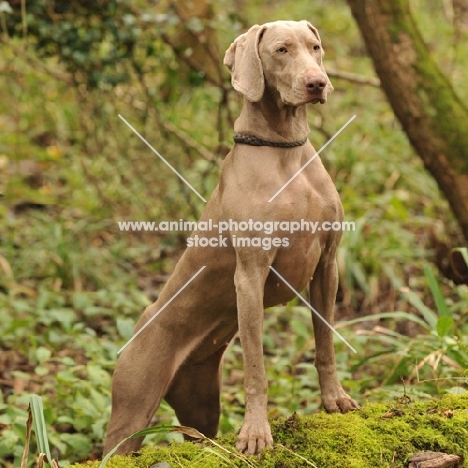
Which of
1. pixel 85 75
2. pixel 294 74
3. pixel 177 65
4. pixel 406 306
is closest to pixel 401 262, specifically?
pixel 406 306

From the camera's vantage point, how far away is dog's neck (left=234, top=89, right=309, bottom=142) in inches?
109

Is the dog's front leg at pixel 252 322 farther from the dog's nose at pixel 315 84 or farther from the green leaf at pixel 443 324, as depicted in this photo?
the green leaf at pixel 443 324

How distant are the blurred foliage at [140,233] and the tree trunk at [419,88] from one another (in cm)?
78

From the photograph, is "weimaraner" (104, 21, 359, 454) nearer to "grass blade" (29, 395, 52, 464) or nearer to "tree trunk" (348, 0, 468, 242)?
"grass blade" (29, 395, 52, 464)

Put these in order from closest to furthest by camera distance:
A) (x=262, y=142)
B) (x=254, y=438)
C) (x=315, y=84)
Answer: (x=315, y=84)
(x=254, y=438)
(x=262, y=142)

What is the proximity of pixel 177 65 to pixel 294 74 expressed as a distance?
148 inches

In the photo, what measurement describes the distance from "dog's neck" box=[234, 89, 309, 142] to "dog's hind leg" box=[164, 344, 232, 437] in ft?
3.07

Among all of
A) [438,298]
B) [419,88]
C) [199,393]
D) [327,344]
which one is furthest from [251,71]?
[419,88]

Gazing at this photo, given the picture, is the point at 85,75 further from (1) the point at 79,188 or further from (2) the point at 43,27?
(1) the point at 79,188

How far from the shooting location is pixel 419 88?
470 centimetres

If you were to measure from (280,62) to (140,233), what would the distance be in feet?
14.6

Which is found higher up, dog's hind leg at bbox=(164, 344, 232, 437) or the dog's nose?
the dog's nose

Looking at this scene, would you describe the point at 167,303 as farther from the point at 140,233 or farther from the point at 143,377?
the point at 140,233

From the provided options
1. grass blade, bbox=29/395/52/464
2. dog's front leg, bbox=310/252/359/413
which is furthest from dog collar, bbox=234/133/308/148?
grass blade, bbox=29/395/52/464
